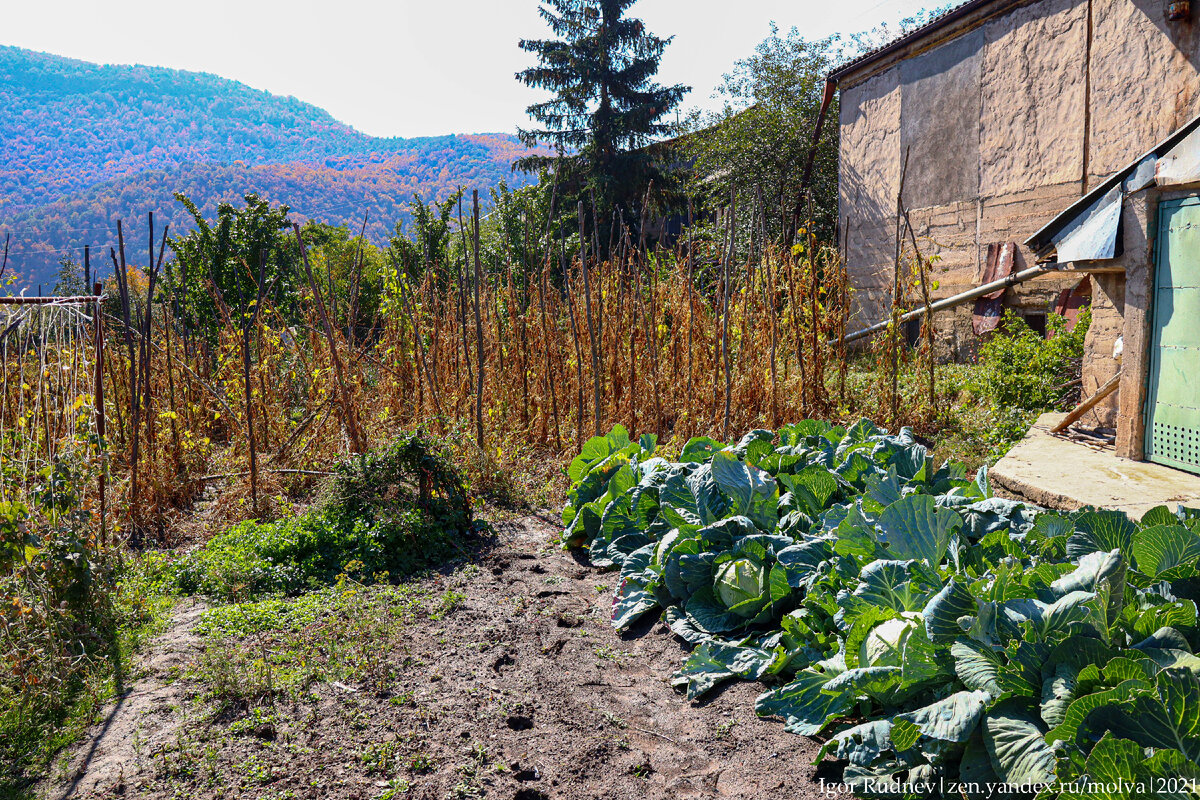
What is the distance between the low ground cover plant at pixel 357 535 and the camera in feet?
12.1

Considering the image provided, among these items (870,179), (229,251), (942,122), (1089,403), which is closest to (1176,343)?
(1089,403)

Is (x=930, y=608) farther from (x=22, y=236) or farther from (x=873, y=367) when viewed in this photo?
(x=22, y=236)

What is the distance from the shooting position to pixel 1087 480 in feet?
12.4

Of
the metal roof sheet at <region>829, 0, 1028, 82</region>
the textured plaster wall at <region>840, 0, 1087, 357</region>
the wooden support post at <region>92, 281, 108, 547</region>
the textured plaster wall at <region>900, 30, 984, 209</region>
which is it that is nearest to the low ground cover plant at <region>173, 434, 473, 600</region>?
the wooden support post at <region>92, 281, 108, 547</region>

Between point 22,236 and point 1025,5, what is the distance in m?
87.4

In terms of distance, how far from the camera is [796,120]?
564 inches

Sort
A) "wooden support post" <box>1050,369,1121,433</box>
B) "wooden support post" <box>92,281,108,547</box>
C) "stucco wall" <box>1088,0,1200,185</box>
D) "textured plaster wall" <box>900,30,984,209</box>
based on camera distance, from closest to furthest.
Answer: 1. "wooden support post" <box>92,281,108,547</box>
2. "wooden support post" <box>1050,369,1121,433</box>
3. "stucco wall" <box>1088,0,1200,185</box>
4. "textured plaster wall" <box>900,30,984,209</box>

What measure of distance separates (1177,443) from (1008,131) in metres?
6.17

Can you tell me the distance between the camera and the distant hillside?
76000 mm

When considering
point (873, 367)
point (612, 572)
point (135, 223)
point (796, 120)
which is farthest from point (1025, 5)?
point (135, 223)

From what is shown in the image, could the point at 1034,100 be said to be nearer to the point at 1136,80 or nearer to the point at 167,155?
the point at 1136,80

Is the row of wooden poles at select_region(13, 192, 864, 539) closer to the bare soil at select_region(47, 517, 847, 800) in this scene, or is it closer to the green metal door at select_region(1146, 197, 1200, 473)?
the green metal door at select_region(1146, 197, 1200, 473)

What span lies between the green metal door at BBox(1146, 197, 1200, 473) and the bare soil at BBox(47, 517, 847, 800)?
10.4 feet

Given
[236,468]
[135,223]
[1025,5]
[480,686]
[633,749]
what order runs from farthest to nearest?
[135,223] → [1025,5] → [236,468] → [480,686] → [633,749]
